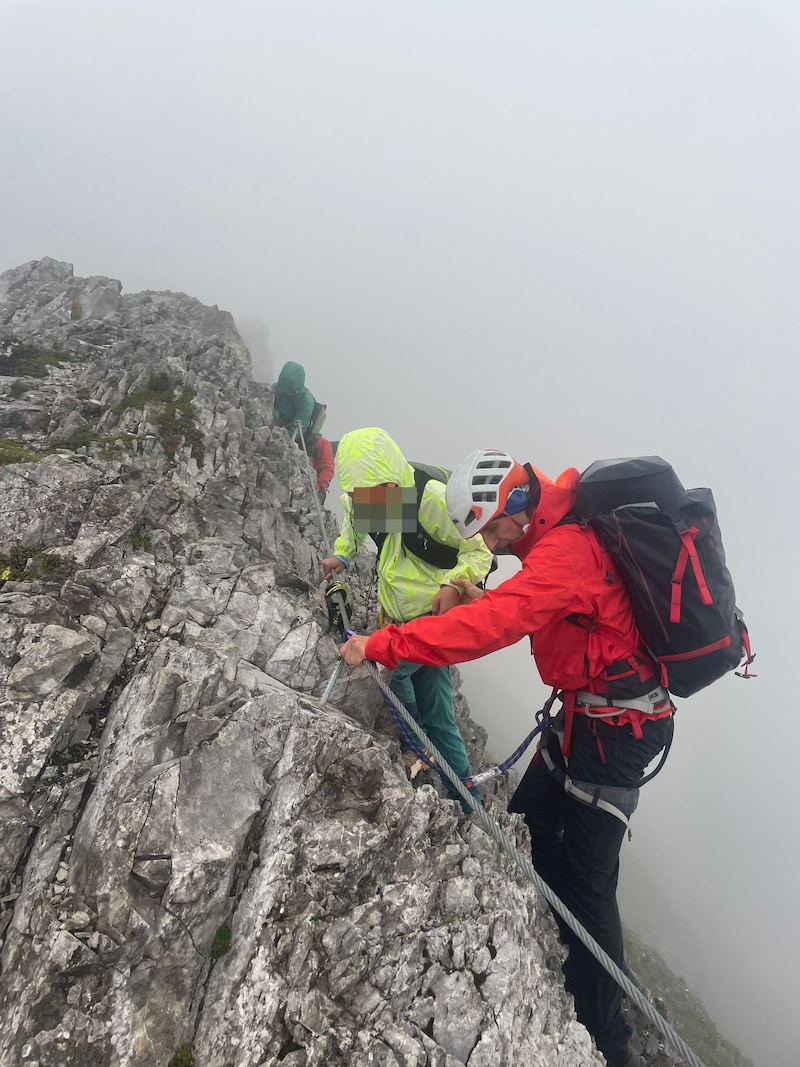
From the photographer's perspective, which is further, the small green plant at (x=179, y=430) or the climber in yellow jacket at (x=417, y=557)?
the small green plant at (x=179, y=430)

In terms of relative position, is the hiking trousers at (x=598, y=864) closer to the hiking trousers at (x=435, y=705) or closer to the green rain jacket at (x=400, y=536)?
the hiking trousers at (x=435, y=705)

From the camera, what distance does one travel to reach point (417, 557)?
26.0 feet

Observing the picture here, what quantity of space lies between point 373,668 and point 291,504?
10.5 meters

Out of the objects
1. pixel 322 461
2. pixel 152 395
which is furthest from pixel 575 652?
pixel 322 461

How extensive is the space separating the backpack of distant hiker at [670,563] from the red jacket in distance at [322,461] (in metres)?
17.6

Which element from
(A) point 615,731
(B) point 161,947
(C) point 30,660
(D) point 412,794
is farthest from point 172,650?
(A) point 615,731

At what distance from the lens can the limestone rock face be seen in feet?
15.4

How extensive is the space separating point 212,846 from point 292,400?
20143mm

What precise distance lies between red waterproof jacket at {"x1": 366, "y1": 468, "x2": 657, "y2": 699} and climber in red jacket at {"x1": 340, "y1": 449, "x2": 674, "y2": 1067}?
0.01m

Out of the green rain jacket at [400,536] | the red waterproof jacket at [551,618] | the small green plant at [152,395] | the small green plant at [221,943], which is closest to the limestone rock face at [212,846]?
the small green plant at [221,943]

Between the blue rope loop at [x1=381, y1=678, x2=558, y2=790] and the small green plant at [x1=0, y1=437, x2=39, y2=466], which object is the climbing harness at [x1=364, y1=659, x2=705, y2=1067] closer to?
the blue rope loop at [x1=381, y1=678, x2=558, y2=790]

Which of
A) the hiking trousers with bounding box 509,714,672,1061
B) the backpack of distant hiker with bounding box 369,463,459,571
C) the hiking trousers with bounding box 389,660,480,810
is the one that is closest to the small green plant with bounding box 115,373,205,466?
the backpack of distant hiker with bounding box 369,463,459,571

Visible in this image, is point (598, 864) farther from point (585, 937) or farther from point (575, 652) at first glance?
point (575, 652)

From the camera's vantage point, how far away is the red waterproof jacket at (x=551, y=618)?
5.61m
